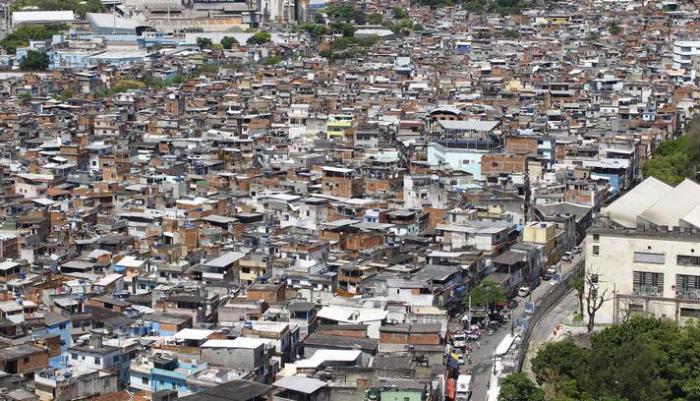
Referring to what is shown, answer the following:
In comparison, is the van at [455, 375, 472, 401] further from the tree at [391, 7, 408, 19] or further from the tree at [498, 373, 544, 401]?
the tree at [391, 7, 408, 19]

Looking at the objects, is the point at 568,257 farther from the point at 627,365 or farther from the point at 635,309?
the point at 627,365

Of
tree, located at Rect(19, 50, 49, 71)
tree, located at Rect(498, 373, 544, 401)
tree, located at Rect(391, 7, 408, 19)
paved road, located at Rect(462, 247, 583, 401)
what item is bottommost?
paved road, located at Rect(462, 247, 583, 401)

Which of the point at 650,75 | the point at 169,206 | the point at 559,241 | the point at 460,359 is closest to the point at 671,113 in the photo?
the point at 650,75

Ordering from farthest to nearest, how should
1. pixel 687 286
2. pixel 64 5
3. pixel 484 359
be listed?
pixel 64 5 < pixel 687 286 < pixel 484 359

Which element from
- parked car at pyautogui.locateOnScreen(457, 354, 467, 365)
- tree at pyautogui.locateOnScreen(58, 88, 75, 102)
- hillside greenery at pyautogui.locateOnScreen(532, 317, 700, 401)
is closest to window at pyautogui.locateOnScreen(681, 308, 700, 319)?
hillside greenery at pyautogui.locateOnScreen(532, 317, 700, 401)

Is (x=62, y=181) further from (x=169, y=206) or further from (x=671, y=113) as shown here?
(x=671, y=113)

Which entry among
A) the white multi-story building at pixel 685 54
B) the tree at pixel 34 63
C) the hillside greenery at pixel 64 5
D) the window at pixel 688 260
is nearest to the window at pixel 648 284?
the window at pixel 688 260

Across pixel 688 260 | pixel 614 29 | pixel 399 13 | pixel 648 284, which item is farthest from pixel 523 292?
pixel 399 13
